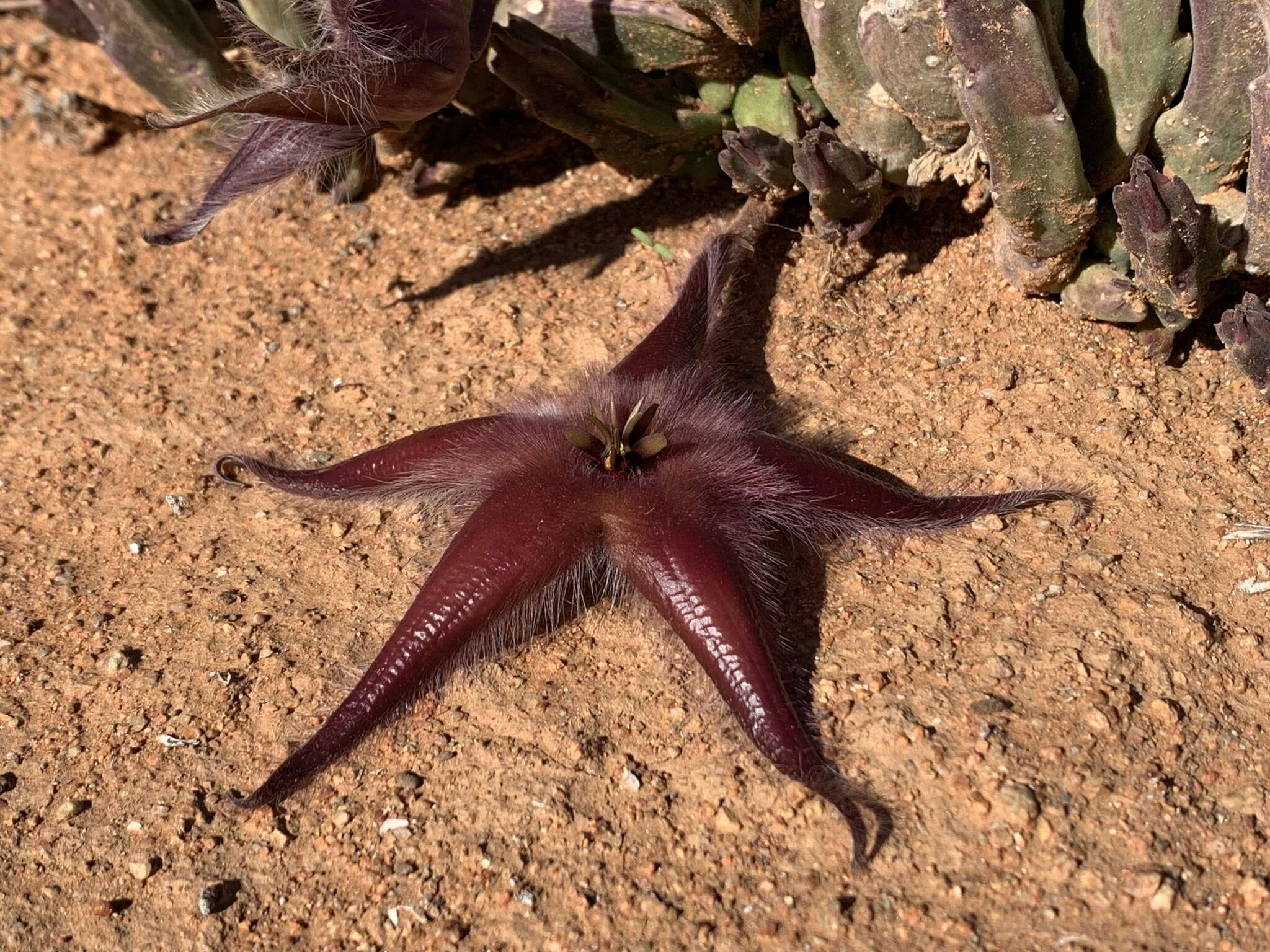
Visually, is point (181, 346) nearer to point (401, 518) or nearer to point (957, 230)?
point (401, 518)

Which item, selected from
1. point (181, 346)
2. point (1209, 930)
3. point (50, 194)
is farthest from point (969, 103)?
point (50, 194)

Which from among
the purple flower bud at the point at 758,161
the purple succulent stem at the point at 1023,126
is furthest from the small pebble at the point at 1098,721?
the purple flower bud at the point at 758,161

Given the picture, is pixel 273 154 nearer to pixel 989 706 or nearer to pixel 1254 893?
pixel 989 706

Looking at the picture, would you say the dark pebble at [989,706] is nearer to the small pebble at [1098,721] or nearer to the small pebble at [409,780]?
the small pebble at [1098,721]

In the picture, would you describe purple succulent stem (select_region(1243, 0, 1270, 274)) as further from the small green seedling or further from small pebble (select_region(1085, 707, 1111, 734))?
the small green seedling

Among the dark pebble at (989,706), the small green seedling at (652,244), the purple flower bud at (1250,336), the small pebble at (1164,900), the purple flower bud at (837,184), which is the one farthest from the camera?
the small green seedling at (652,244)
